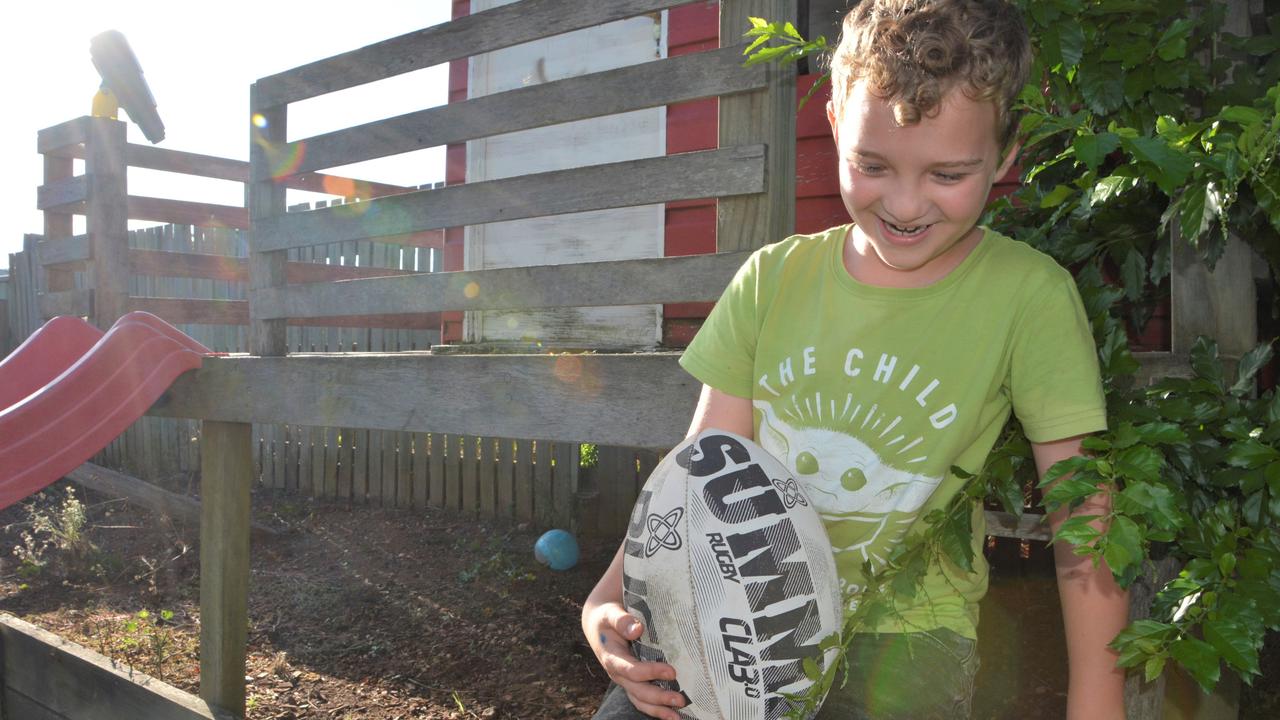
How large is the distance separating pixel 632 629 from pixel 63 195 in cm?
735

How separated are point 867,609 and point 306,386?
9.48 feet

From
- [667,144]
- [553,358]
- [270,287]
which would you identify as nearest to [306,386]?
[270,287]

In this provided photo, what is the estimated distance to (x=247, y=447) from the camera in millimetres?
4488

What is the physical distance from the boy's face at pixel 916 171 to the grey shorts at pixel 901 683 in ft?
2.40

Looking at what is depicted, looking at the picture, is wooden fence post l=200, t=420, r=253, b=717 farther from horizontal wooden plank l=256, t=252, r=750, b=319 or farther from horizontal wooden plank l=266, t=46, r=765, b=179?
horizontal wooden plank l=266, t=46, r=765, b=179

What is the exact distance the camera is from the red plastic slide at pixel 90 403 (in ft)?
13.7

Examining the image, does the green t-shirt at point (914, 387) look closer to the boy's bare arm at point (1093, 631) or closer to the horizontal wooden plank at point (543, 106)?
the boy's bare arm at point (1093, 631)

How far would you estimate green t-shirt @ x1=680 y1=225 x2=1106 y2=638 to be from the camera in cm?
173

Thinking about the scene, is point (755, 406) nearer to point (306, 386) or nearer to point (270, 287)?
point (306, 386)

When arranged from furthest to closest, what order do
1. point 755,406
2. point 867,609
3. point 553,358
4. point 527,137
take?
point 527,137 < point 553,358 < point 755,406 < point 867,609

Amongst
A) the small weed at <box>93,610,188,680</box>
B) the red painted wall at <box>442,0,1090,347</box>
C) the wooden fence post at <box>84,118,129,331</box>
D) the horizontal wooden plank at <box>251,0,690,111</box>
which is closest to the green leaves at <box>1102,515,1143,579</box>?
the horizontal wooden plank at <box>251,0,690,111</box>

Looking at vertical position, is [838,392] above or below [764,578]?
above

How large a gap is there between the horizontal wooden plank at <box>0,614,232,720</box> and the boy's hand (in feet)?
9.65

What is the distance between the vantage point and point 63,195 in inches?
283
